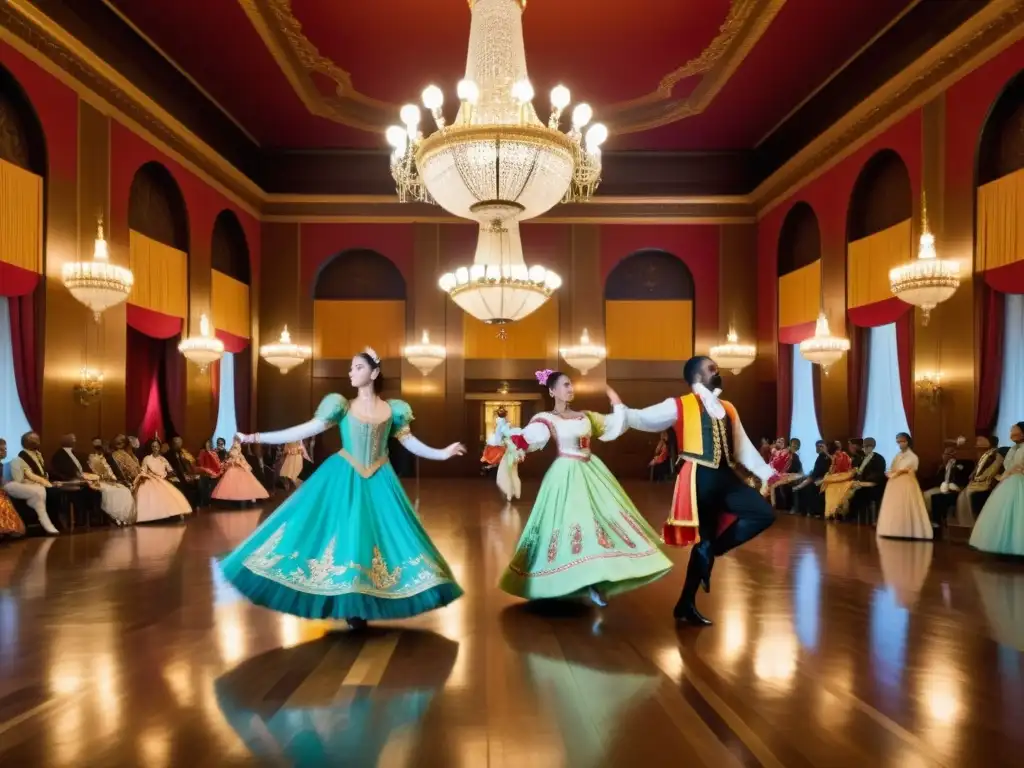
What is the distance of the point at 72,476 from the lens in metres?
9.05

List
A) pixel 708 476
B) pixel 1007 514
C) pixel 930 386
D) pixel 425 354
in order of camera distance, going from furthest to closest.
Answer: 1. pixel 425 354
2. pixel 930 386
3. pixel 1007 514
4. pixel 708 476

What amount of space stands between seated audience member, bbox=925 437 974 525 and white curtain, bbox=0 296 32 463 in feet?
32.1

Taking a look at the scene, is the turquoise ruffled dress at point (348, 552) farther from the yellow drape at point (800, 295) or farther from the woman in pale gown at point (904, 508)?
the yellow drape at point (800, 295)

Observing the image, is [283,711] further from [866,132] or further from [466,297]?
[866,132]

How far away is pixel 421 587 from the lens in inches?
171

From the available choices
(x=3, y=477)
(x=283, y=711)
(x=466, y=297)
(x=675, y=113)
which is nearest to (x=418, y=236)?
(x=675, y=113)

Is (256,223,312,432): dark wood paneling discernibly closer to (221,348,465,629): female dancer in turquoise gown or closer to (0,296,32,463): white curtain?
(0,296,32,463): white curtain

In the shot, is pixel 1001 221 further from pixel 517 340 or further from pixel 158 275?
pixel 158 275

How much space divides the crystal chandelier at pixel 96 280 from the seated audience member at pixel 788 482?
29.1 feet

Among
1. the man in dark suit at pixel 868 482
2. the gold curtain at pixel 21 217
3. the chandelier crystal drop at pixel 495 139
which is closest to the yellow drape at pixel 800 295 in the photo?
the man in dark suit at pixel 868 482

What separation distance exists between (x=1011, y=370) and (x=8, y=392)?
34.9 ft

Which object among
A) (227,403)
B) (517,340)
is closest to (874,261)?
(517,340)

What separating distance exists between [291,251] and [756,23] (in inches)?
382

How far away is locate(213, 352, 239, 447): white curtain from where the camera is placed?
48.1ft
